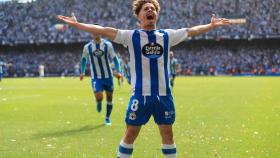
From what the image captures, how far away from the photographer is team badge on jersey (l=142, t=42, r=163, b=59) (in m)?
6.93

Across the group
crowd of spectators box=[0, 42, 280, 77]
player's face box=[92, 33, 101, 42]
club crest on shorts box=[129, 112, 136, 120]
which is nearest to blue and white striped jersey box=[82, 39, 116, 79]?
player's face box=[92, 33, 101, 42]

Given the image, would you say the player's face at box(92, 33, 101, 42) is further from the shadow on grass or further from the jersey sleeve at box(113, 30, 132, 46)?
the jersey sleeve at box(113, 30, 132, 46)

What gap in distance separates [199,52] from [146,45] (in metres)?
62.9

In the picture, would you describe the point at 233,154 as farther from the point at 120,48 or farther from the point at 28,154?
the point at 120,48

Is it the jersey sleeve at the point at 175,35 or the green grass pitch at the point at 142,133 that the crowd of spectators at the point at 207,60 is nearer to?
the green grass pitch at the point at 142,133

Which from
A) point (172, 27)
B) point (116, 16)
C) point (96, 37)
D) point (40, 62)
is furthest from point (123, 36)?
point (40, 62)

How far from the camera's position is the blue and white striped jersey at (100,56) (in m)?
14.3

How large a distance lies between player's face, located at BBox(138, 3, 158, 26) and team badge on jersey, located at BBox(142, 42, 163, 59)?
288 mm

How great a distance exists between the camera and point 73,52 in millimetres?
74250

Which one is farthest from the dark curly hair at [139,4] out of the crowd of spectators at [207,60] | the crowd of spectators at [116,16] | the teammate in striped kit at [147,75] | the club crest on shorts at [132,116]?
the crowd of spectators at [116,16]

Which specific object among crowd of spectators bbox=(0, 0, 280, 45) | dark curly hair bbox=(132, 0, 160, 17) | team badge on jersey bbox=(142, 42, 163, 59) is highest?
crowd of spectators bbox=(0, 0, 280, 45)

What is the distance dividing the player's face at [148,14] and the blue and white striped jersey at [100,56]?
24.1ft

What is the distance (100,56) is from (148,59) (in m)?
7.57

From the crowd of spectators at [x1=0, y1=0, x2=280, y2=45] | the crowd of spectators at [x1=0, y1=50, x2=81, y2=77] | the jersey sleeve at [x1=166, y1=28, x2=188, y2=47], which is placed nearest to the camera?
the jersey sleeve at [x1=166, y1=28, x2=188, y2=47]
